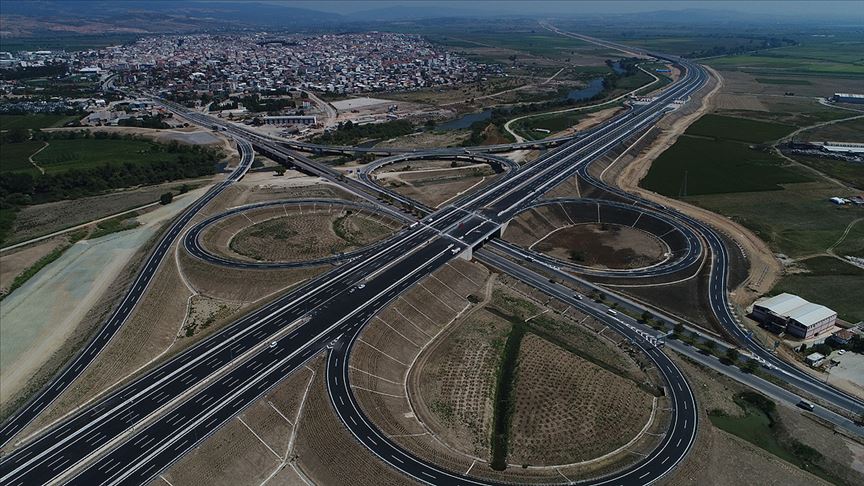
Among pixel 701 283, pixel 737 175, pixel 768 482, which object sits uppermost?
pixel 737 175

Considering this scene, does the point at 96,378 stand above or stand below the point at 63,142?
below

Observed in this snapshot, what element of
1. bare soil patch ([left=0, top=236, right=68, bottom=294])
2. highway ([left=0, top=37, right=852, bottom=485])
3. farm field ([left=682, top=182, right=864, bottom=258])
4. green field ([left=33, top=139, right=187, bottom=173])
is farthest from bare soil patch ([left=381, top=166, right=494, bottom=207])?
green field ([left=33, top=139, right=187, bottom=173])

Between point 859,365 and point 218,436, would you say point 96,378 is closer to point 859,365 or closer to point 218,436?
point 218,436

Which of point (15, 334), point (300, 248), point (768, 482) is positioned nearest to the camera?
point (768, 482)

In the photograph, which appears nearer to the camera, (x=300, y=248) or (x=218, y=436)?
(x=218, y=436)

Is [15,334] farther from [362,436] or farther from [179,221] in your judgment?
[362,436]

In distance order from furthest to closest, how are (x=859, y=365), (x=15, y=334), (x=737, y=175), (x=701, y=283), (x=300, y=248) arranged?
1. (x=737, y=175)
2. (x=300, y=248)
3. (x=701, y=283)
4. (x=15, y=334)
5. (x=859, y=365)

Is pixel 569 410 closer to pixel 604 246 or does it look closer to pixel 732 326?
pixel 732 326

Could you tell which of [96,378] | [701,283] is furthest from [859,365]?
[96,378]
